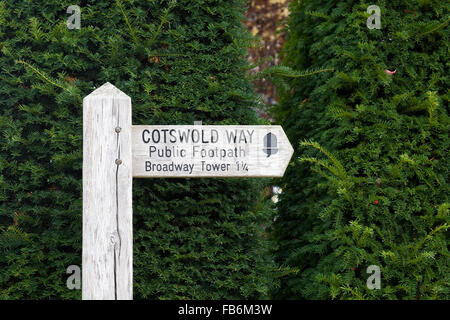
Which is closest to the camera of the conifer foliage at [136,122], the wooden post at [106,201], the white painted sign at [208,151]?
the wooden post at [106,201]

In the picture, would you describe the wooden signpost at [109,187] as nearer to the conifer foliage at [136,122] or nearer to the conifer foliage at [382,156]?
the conifer foliage at [136,122]

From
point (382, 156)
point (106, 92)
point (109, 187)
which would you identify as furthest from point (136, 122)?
point (382, 156)

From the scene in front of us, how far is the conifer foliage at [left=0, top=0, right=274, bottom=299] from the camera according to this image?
11.1 feet

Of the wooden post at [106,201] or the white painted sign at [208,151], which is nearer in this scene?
the wooden post at [106,201]

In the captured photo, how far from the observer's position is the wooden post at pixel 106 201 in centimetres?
254

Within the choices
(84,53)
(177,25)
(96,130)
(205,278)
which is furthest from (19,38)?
(205,278)

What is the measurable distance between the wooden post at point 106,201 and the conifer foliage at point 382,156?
128 cm

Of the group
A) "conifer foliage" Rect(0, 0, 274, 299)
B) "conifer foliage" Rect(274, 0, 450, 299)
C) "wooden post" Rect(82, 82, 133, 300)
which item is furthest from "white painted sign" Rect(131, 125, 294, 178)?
"conifer foliage" Rect(0, 0, 274, 299)

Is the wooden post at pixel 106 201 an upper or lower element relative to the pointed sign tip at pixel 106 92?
lower

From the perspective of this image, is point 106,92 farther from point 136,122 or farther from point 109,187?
point 136,122

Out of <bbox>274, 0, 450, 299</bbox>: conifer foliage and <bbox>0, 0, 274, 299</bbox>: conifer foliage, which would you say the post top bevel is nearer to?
<bbox>0, 0, 274, 299</bbox>: conifer foliage

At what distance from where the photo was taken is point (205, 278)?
3.45 metres

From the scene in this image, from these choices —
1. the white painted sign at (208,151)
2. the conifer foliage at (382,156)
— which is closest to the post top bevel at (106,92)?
the white painted sign at (208,151)

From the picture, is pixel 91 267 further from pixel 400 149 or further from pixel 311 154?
pixel 400 149
